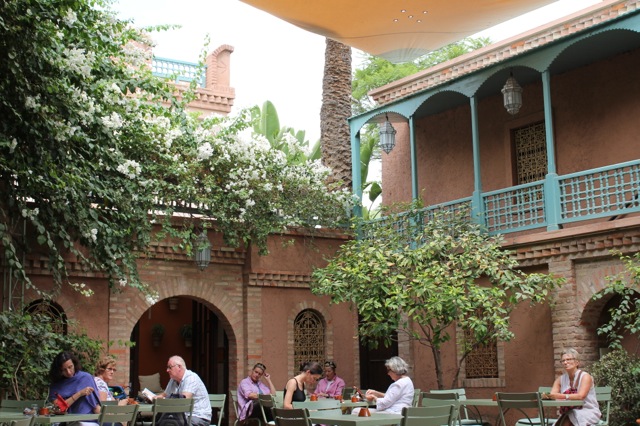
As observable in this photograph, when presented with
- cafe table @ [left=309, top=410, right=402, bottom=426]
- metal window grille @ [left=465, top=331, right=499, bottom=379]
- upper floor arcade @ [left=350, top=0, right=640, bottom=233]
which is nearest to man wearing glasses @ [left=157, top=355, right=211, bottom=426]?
cafe table @ [left=309, top=410, right=402, bottom=426]

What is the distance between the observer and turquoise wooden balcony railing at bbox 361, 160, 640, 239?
44.6 feet

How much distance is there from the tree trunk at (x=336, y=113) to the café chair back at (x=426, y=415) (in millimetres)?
10936

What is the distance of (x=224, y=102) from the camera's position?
97.4 feet

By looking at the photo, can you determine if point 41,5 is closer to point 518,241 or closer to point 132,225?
point 132,225

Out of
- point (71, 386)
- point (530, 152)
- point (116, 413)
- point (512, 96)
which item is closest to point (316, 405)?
point (116, 413)

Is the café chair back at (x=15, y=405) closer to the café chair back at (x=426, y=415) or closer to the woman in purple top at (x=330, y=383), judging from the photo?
the café chair back at (x=426, y=415)

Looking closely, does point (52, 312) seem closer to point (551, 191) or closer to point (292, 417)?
point (292, 417)

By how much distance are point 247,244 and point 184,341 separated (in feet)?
21.4

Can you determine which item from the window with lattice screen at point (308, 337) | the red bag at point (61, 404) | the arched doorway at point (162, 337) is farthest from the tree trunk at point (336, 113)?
the red bag at point (61, 404)

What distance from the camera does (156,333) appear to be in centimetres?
2136

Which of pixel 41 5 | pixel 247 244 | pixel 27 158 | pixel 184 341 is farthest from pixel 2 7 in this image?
A: pixel 184 341

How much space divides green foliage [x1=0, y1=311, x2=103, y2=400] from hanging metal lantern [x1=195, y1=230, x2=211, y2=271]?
2.79 m

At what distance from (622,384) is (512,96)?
5.06 m

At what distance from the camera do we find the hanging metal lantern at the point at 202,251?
15.0m
